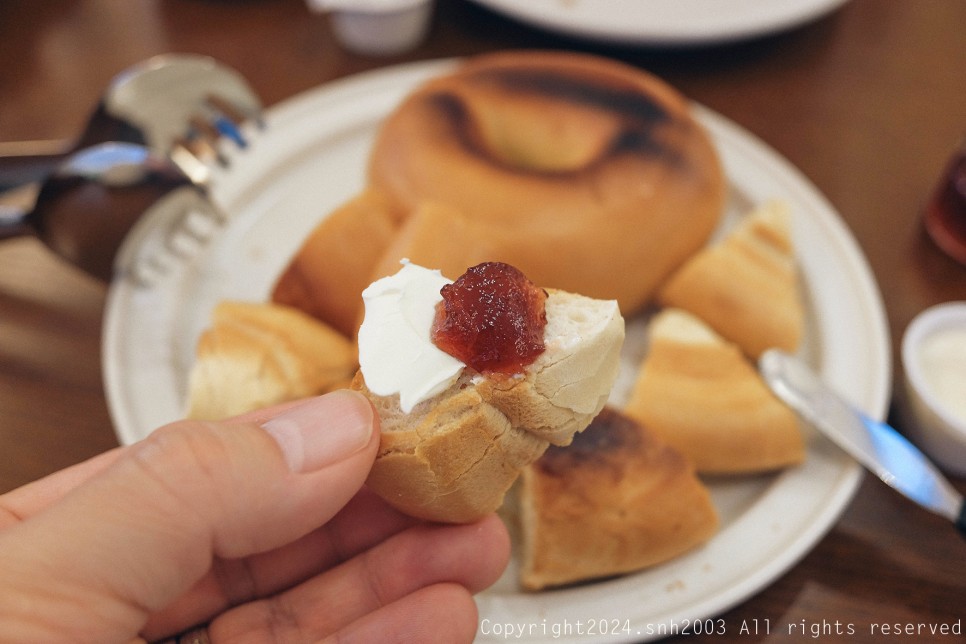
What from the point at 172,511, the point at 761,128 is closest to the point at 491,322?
the point at 172,511

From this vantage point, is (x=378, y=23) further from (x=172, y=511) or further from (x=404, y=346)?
(x=172, y=511)

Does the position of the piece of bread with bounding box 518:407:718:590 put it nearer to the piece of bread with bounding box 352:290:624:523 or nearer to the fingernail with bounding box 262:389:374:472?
the piece of bread with bounding box 352:290:624:523

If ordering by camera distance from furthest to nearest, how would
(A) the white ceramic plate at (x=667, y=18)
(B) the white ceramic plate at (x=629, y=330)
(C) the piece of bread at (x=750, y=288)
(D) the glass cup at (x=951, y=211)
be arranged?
(A) the white ceramic plate at (x=667, y=18)
(D) the glass cup at (x=951, y=211)
(C) the piece of bread at (x=750, y=288)
(B) the white ceramic plate at (x=629, y=330)

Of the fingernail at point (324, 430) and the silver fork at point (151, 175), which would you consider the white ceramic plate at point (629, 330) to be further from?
the fingernail at point (324, 430)

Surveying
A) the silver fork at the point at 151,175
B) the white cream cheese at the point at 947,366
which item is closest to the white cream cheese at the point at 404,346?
the silver fork at the point at 151,175

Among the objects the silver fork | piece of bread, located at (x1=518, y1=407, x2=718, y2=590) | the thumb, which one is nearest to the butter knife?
piece of bread, located at (x1=518, y1=407, x2=718, y2=590)

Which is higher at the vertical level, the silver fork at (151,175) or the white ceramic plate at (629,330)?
the silver fork at (151,175)

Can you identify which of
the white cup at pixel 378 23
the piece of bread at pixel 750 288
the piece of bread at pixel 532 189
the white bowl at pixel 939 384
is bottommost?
the white bowl at pixel 939 384
